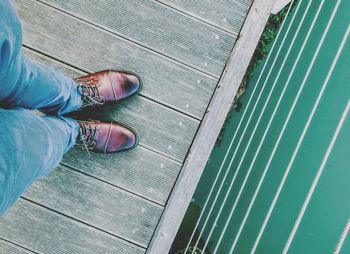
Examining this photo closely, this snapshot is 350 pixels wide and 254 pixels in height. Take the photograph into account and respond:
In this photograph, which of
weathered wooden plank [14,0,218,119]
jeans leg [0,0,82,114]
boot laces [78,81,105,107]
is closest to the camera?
jeans leg [0,0,82,114]

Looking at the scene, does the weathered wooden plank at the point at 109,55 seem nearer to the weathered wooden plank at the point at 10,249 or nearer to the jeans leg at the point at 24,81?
the jeans leg at the point at 24,81

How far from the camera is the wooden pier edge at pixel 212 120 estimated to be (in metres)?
1.77

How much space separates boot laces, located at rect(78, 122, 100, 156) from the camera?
1.59 metres

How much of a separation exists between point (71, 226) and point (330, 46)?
171 centimetres

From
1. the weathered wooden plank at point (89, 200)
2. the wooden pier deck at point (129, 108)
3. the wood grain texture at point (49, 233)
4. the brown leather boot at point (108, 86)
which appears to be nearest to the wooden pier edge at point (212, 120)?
the wooden pier deck at point (129, 108)

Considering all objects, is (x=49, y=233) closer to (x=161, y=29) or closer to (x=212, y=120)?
(x=212, y=120)

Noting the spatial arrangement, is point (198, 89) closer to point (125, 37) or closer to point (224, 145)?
point (125, 37)

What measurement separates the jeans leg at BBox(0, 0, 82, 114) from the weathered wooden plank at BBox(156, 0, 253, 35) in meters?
0.63

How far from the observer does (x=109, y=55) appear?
177cm

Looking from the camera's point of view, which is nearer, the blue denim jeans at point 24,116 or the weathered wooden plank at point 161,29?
the blue denim jeans at point 24,116

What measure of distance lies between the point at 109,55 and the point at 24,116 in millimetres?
755

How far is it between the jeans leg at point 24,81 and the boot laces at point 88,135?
110mm

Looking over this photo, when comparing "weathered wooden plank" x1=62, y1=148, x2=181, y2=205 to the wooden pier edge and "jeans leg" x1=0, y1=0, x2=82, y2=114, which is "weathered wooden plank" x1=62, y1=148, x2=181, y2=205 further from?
"jeans leg" x1=0, y1=0, x2=82, y2=114

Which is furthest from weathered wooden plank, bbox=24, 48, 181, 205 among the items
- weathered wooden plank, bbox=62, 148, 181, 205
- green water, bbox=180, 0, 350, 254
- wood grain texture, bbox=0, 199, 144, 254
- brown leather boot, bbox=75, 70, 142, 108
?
green water, bbox=180, 0, 350, 254
